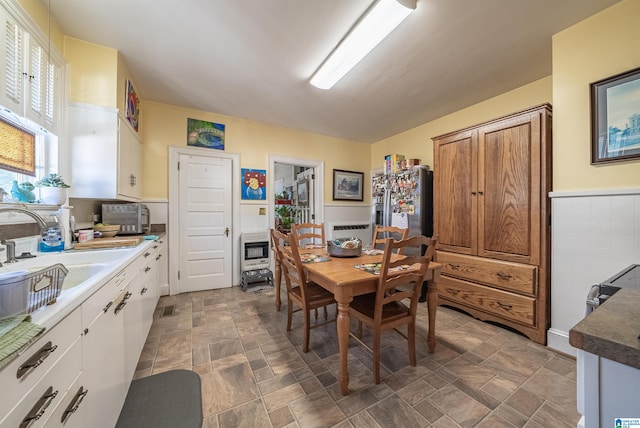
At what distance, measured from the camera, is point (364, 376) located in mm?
1624

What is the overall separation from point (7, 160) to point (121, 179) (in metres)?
0.73

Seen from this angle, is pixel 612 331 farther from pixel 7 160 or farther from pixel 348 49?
pixel 7 160

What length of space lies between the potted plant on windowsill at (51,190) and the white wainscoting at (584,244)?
3742mm

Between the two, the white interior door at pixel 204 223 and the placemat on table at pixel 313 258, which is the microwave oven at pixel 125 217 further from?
the placemat on table at pixel 313 258

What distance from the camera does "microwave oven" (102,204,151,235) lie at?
7.70 feet

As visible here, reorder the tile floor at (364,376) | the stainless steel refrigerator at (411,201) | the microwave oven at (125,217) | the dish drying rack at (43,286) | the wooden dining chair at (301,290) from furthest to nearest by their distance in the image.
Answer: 1. the stainless steel refrigerator at (411,201)
2. the microwave oven at (125,217)
3. the wooden dining chair at (301,290)
4. the tile floor at (364,376)
5. the dish drying rack at (43,286)

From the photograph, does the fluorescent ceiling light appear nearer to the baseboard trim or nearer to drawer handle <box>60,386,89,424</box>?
drawer handle <box>60,386,89,424</box>

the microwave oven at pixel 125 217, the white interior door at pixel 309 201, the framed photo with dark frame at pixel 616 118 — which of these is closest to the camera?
the framed photo with dark frame at pixel 616 118

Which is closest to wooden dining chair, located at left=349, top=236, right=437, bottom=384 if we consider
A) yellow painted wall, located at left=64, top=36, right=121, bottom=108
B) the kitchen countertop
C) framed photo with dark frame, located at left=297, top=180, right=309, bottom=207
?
the kitchen countertop

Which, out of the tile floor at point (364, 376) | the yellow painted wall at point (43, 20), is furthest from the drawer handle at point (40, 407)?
the yellow painted wall at point (43, 20)

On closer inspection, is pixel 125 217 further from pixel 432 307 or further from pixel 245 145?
pixel 432 307

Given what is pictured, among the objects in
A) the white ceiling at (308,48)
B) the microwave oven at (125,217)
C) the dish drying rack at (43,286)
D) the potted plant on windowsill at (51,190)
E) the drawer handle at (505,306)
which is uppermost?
the white ceiling at (308,48)

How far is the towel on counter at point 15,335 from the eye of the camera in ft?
1.52

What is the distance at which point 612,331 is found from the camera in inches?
20.9
